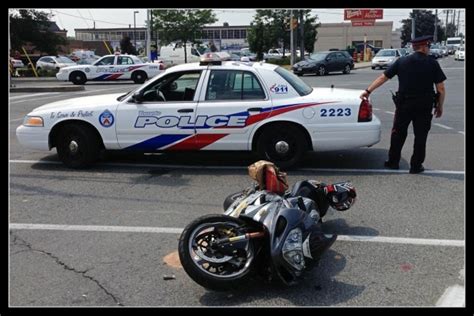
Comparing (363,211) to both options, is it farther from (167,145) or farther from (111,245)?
(167,145)

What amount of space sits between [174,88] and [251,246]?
4203 millimetres

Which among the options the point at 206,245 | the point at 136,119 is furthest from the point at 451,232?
the point at 136,119

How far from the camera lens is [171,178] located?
23.8ft

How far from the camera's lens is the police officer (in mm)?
6984

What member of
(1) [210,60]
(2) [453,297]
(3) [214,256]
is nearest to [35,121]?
(1) [210,60]

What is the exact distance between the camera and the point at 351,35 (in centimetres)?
8850

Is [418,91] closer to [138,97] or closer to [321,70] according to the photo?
[138,97]

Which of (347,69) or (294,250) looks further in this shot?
(347,69)

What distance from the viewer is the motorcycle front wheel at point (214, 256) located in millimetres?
3754

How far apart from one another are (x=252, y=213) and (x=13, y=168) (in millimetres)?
5175

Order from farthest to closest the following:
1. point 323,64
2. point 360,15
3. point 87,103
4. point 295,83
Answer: point 360,15
point 323,64
point 87,103
point 295,83

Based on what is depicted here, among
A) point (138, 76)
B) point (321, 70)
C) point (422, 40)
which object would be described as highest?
point (321, 70)

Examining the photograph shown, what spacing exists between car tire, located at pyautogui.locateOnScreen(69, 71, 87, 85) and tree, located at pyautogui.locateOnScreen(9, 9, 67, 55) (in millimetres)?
22896
